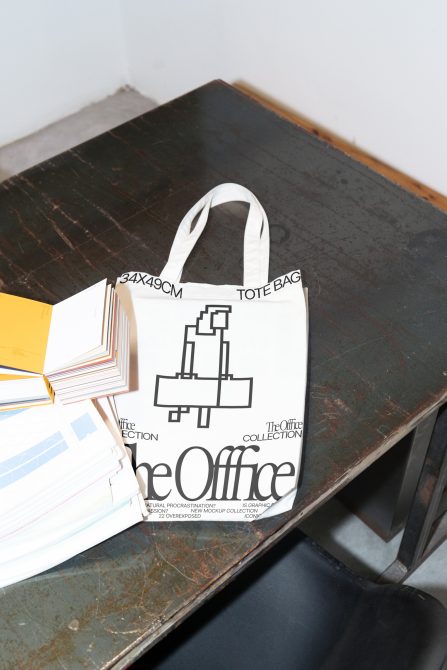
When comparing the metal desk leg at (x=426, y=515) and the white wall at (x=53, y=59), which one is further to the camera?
the white wall at (x=53, y=59)

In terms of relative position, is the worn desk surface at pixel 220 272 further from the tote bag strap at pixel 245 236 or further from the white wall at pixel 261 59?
the white wall at pixel 261 59

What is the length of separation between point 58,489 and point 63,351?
15cm

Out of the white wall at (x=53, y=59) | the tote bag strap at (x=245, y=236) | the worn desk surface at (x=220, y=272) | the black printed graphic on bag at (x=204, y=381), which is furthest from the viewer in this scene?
the white wall at (x=53, y=59)

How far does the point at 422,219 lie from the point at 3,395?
0.70 metres

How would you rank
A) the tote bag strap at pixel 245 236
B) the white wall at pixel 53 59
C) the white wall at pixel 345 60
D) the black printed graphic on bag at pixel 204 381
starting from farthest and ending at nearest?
the white wall at pixel 53 59 → the white wall at pixel 345 60 → the tote bag strap at pixel 245 236 → the black printed graphic on bag at pixel 204 381

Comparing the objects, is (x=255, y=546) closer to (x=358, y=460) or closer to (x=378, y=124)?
(x=358, y=460)

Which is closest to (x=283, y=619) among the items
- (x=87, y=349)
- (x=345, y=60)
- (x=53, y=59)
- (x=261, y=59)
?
(x=87, y=349)

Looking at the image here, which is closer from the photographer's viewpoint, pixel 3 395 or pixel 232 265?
pixel 3 395

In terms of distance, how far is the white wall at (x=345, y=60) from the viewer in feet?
5.24

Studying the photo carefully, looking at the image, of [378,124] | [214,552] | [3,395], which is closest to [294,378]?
[214,552]

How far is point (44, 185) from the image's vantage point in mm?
1285

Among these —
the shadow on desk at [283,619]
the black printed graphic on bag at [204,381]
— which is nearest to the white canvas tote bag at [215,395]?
the black printed graphic on bag at [204,381]

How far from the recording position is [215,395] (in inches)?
36.1

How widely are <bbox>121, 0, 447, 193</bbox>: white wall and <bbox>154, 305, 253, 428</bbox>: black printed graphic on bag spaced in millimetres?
935
